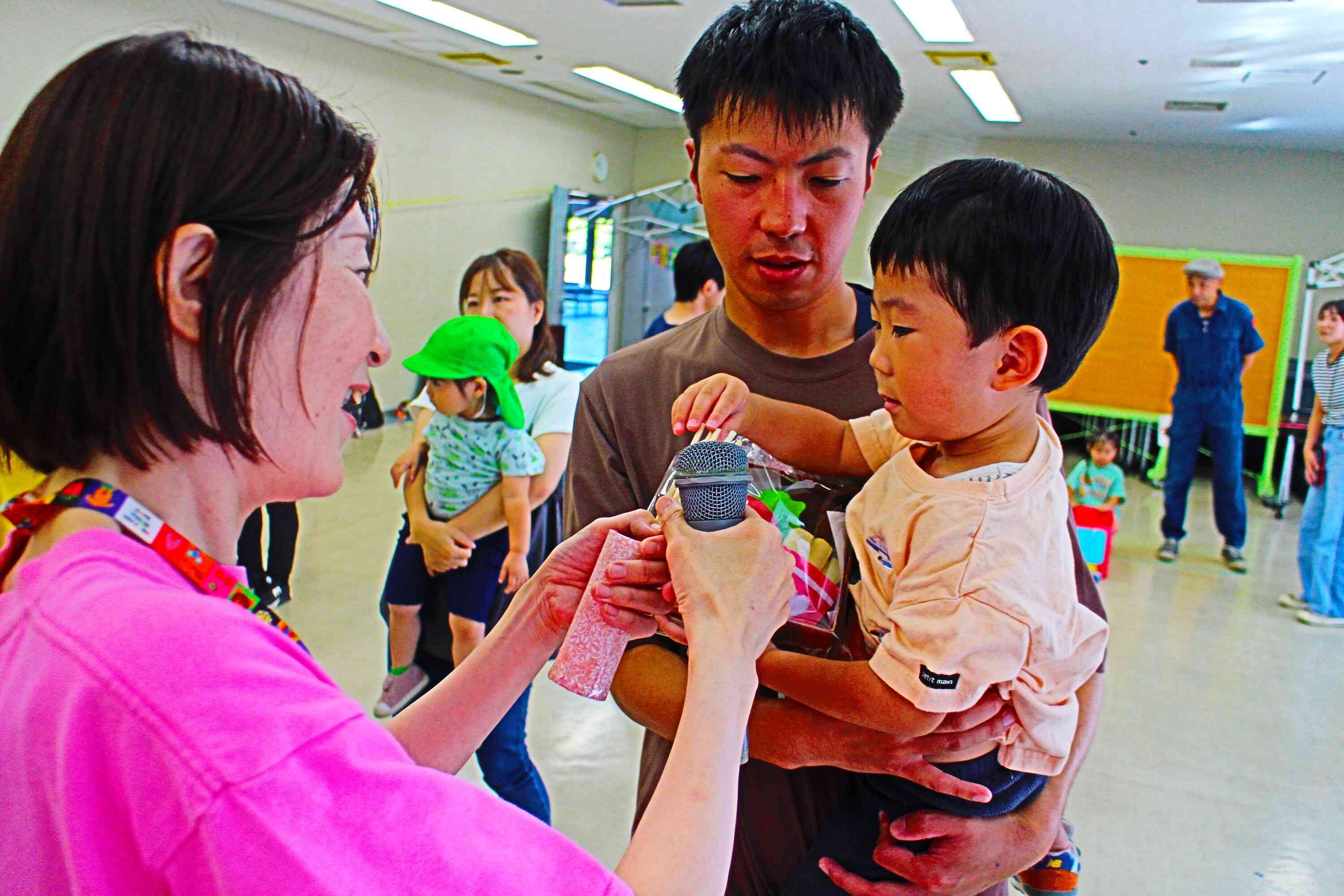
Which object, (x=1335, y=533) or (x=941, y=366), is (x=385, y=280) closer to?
(x=1335, y=533)

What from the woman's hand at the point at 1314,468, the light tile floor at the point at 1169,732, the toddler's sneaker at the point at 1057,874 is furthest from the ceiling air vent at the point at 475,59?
the toddler's sneaker at the point at 1057,874

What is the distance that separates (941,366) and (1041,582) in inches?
11.4

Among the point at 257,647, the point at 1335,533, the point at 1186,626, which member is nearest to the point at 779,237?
the point at 257,647

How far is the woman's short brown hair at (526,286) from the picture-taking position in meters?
3.25

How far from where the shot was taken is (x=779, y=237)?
1351 mm

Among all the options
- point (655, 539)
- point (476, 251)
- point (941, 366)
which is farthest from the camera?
point (476, 251)

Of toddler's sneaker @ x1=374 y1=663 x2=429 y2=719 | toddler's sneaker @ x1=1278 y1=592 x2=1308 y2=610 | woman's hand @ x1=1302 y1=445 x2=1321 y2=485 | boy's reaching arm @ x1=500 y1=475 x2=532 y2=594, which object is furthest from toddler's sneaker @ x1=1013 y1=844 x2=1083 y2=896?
toddler's sneaker @ x1=1278 y1=592 x2=1308 y2=610

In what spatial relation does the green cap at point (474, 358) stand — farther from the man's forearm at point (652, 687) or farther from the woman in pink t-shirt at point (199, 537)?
the woman in pink t-shirt at point (199, 537)

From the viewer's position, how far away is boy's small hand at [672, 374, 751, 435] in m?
1.26

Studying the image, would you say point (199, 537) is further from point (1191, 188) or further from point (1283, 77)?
point (1191, 188)

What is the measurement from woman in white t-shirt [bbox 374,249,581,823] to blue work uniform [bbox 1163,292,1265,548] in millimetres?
5187

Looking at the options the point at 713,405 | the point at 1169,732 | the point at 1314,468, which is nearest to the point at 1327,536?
the point at 1314,468

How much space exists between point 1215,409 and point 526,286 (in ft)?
18.2

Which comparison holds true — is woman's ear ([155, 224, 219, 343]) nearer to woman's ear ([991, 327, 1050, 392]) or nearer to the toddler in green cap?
woman's ear ([991, 327, 1050, 392])
